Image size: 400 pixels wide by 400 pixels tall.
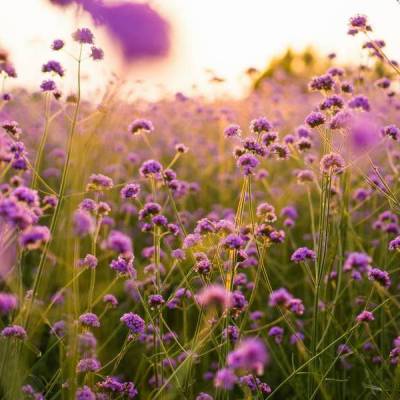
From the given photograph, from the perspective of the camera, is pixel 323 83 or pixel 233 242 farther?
pixel 323 83

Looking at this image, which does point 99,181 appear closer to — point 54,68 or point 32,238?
point 54,68

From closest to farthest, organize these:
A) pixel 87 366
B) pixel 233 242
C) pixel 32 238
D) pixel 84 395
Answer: pixel 32 238
pixel 84 395
pixel 87 366
pixel 233 242

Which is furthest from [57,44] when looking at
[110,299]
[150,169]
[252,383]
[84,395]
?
[252,383]

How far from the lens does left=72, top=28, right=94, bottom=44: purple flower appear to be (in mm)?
2795

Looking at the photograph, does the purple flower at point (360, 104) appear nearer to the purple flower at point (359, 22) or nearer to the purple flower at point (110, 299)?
the purple flower at point (359, 22)

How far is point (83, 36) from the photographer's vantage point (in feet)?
9.20

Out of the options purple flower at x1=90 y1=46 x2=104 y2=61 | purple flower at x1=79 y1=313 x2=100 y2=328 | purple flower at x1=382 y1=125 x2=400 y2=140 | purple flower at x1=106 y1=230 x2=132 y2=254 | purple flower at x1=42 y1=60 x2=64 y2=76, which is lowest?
purple flower at x1=79 y1=313 x2=100 y2=328

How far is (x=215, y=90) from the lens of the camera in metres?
8.12

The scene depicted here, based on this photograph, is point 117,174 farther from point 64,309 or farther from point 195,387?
point 195,387

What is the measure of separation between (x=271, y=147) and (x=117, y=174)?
9.93ft

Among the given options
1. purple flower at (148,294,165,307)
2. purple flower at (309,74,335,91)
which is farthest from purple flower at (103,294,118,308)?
purple flower at (309,74,335,91)

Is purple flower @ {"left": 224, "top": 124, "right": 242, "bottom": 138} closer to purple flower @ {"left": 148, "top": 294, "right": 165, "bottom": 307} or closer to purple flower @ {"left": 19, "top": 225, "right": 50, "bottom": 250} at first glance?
purple flower @ {"left": 148, "top": 294, "right": 165, "bottom": 307}

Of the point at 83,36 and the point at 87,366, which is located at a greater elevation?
the point at 83,36

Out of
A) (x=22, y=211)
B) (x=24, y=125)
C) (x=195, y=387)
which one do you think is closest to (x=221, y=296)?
(x=22, y=211)
